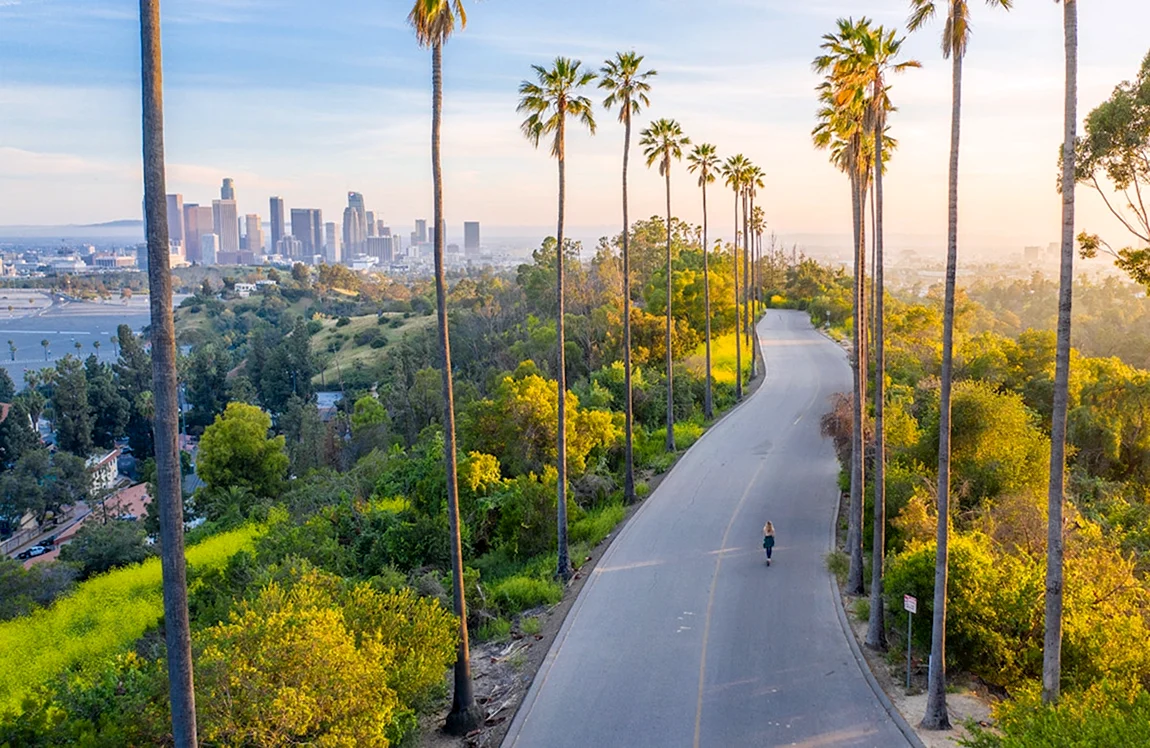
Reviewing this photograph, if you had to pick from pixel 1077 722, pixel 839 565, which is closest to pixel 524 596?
pixel 839 565

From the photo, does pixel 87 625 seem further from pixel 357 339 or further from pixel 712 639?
pixel 357 339

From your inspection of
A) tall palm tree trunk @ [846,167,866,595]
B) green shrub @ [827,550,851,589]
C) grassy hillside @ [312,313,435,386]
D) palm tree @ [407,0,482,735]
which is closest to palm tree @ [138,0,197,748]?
palm tree @ [407,0,482,735]

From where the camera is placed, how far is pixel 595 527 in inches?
958

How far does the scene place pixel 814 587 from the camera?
64.4ft

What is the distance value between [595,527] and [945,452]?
43.2 feet

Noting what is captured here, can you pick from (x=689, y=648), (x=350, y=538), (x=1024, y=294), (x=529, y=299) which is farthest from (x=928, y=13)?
(x=1024, y=294)

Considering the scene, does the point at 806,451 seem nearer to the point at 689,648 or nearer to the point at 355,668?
the point at 689,648

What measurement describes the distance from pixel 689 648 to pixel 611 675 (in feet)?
6.56

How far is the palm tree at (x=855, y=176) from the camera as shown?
16719 mm

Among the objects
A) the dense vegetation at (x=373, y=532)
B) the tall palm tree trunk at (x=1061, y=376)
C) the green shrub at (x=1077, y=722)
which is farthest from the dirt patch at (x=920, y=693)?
the dense vegetation at (x=373, y=532)

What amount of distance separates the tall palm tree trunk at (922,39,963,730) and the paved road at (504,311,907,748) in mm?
858

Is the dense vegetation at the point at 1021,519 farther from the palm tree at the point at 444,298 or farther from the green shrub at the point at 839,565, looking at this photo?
the palm tree at the point at 444,298

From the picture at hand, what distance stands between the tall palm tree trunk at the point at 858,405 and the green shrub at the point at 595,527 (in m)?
7.53

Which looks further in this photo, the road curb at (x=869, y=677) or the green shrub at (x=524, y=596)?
the green shrub at (x=524, y=596)
